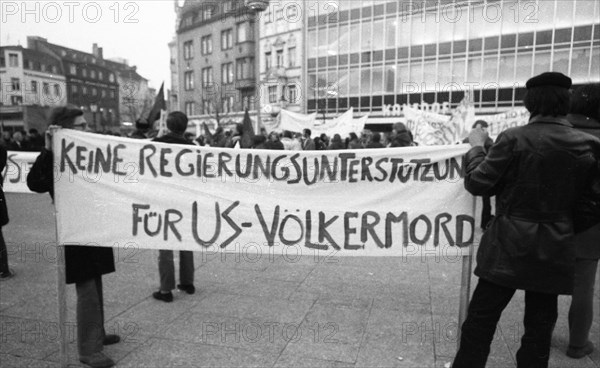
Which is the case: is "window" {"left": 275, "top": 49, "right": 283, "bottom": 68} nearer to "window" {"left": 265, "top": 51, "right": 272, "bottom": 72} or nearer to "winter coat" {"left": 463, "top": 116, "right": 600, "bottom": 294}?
"window" {"left": 265, "top": 51, "right": 272, "bottom": 72}

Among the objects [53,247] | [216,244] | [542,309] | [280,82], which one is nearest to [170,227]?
[216,244]

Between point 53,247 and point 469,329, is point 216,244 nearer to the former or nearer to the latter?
point 469,329

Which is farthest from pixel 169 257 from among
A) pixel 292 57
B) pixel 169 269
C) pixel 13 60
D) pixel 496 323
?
pixel 13 60

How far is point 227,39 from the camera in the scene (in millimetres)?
46188

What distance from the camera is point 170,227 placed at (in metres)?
3.20

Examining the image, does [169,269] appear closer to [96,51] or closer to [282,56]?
[282,56]

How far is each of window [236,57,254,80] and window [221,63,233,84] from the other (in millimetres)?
1442

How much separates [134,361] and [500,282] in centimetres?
256

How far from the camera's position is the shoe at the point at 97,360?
3.06 metres

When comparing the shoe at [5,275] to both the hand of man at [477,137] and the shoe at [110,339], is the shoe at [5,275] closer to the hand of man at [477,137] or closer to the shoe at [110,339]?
the shoe at [110,339]

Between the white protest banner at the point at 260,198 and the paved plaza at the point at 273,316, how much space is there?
0.82 metres

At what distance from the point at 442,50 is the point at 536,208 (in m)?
28.6

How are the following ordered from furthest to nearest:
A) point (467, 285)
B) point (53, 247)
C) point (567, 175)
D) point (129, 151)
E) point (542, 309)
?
point (53, 247)
point (129, 151)
point (467, 285)
point (542, 309)
point (567, 175)

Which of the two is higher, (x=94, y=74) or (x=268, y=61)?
(x=94, y=74)
